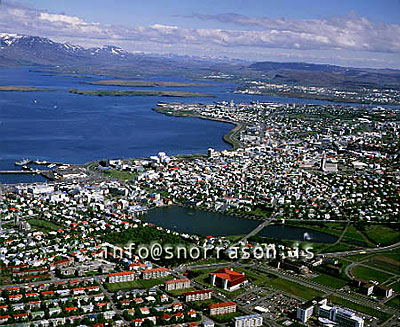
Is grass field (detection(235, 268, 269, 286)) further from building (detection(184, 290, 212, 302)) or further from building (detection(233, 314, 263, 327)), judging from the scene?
building (detection(233, 314, 263, 327))

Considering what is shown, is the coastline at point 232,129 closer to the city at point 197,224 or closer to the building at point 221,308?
the city at point 197,224

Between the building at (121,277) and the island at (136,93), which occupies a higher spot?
the island at (136,93)

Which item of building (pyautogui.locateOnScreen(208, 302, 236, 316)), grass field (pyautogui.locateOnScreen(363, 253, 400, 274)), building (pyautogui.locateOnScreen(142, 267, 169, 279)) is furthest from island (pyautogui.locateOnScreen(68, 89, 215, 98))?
building (pyautogui.locateOnScreen(208, 302, 236, 316))

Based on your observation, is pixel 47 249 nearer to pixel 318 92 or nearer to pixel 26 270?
→ pixel 26 270

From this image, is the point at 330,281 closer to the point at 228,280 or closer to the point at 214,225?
the point at 228,280

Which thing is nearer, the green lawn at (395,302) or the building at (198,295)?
the building at (198,295)

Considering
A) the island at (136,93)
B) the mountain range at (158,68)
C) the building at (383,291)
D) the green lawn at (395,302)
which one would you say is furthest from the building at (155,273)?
the mountain range at (158,68)
